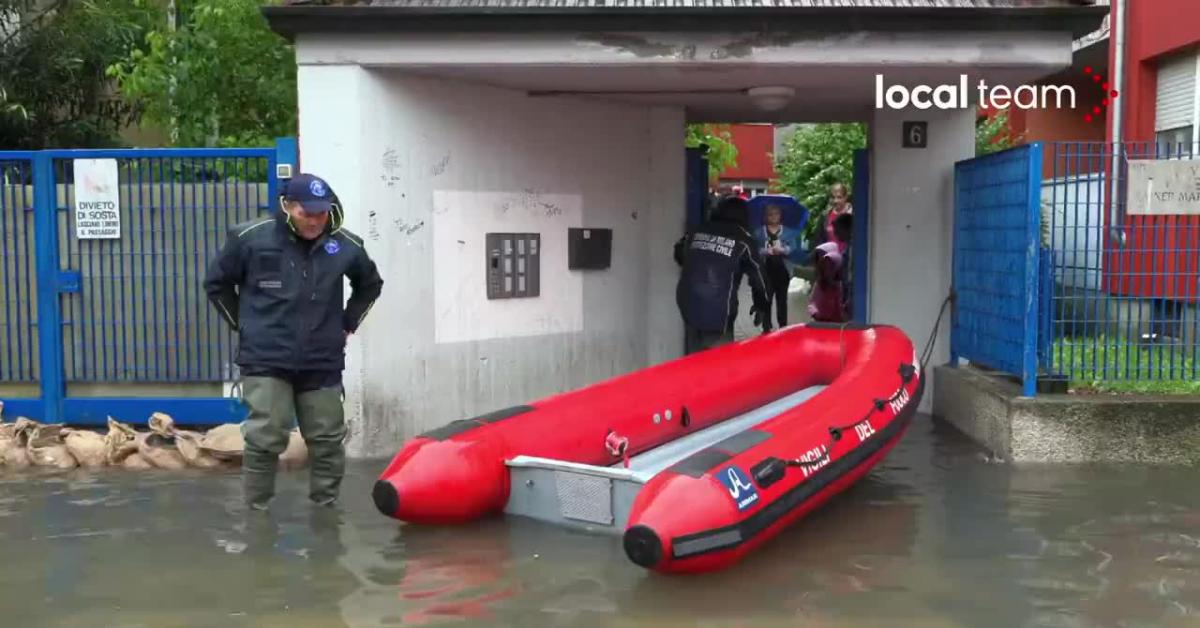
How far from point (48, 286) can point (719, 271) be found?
14.5 ft

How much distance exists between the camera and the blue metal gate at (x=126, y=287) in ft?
25.0

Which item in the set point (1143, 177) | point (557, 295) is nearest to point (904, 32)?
point (1143, 177)

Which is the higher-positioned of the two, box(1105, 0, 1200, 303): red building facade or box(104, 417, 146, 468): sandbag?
box(1105, 0, 1200, 303): red building facade

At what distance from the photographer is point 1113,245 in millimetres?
7340

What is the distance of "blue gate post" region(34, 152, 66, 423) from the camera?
25.0ft

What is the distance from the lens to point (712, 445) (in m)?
5.67

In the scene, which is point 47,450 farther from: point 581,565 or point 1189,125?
point 1189,125

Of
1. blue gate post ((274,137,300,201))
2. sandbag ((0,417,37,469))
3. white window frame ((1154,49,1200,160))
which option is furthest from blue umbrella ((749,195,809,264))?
sandbag ((0,417,37,469))

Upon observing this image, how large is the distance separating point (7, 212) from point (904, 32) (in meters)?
5.65

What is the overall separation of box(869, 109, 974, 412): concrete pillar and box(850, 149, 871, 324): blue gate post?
1.29 feet

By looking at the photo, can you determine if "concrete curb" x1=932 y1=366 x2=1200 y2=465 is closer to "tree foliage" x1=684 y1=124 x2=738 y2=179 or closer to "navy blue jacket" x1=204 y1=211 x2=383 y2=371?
"navy blue jacket" x1=204 y1=211 x2=383 y2=371

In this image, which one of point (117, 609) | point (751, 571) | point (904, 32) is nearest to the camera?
point (117, 609)

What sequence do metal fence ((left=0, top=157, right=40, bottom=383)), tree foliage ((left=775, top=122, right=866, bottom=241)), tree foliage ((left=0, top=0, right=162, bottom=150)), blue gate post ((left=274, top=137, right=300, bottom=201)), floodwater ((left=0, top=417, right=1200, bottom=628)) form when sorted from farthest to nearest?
tree foliage ((left=775, top=122, right=866, bottom=241))
tree foliage ((left=0, top=0, right=162, bottom=150))
metal fence ((left=0, top=157, right=40, bottom=383))
blue gate post ((left=274, top=137, right=300, bottom=201))
floodwater ((left=0, top=417, right=1200, bottom=628))

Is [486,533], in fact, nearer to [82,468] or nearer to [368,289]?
[368,289]
